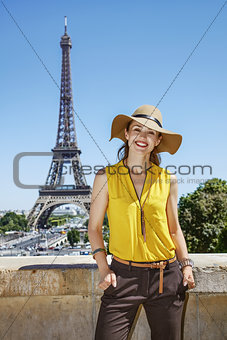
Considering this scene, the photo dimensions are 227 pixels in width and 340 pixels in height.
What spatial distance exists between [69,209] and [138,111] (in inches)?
7436

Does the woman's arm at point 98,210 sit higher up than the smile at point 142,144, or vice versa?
the smile at point 142,144

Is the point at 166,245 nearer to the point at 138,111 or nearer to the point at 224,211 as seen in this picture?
the point at 138,111

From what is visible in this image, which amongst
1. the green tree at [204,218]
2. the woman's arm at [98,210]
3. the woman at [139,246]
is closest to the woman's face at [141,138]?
the woman at [139,246]

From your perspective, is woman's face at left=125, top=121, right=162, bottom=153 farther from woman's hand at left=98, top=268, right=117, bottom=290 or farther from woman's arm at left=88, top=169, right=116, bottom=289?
woman's hand at left=98, top=268, right=117, bottom=290

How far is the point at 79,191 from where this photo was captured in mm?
41375

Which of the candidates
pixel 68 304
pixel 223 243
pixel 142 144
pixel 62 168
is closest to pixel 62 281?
pixel 68 304

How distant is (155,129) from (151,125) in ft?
0.14

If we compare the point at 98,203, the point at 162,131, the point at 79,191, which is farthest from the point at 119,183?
the point at 79,191

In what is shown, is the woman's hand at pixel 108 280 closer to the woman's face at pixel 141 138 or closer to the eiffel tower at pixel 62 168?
the woman's face at pixel 141 138

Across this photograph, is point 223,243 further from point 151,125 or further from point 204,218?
Result: point 151,125

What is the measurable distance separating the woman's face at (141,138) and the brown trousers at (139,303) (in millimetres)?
829

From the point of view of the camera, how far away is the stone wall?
2707 millimetres

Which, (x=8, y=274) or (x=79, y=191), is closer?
(x=8, y=274)

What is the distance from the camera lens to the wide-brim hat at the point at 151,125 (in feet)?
7.66
